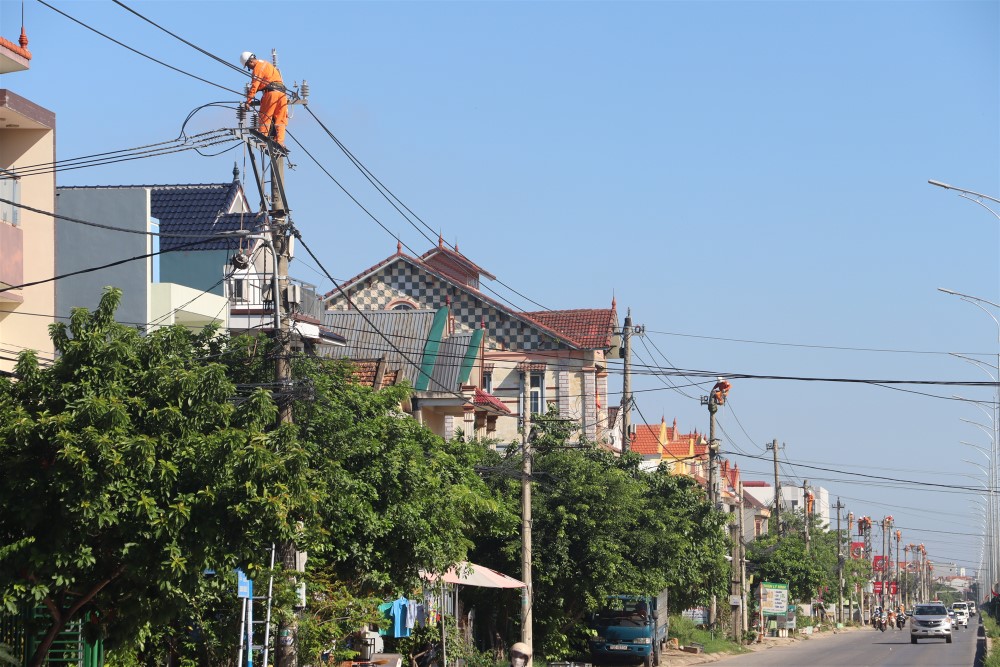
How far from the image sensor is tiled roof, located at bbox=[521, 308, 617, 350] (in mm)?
47316

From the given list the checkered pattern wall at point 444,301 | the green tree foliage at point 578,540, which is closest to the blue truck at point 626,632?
the green tree foliage at point 578,540

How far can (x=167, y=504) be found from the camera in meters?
13.5

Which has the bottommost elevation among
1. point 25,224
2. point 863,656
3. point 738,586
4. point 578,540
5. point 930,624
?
point 930,624

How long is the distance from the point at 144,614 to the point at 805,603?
68183mm

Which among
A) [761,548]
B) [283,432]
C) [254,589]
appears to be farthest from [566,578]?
[761,548]

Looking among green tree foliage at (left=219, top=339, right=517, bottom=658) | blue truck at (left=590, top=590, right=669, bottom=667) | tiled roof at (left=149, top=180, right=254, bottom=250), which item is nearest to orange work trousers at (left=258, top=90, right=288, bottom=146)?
green tree foliage at (left=219, top=339, right=517, bottom=658)

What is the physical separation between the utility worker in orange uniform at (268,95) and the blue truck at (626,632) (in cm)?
1939

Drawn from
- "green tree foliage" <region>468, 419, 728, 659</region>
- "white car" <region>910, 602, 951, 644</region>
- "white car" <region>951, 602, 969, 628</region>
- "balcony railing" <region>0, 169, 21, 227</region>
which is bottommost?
Answer: "white car" <region>951, 602, 969, 628</region>

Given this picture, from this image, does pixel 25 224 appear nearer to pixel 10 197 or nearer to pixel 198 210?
pixel 10 197

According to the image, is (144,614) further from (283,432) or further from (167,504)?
(283,432)

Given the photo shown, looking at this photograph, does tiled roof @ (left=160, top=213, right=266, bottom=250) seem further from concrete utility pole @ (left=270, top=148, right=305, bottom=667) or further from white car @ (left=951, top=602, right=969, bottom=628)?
white car @ (left=951, top=602, right=969, bottom=628)

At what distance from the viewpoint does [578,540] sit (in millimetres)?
30766

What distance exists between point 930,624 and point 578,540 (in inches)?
1321

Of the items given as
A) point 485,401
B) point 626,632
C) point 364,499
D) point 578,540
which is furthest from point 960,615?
point 364,499
